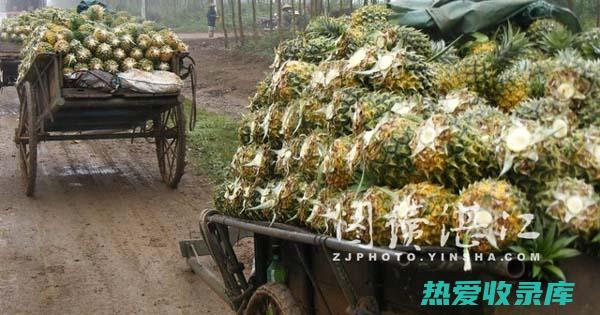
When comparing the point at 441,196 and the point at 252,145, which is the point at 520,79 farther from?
the point at 252,145

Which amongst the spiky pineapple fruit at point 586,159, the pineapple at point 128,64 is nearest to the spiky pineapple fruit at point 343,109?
the spiky pineapple fruit at point 586,159

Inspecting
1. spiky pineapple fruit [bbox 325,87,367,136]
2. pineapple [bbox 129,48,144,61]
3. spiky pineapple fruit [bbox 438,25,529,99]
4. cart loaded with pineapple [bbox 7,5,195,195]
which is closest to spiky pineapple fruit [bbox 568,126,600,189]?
spiky pineapple fruit [bbox 438,25,529,99]

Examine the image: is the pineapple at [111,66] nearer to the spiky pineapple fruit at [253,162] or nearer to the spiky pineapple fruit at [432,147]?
the spiky pineapple fruit at [253,162]

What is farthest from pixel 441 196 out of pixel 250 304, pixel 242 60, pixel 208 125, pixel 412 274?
pixel 242 60

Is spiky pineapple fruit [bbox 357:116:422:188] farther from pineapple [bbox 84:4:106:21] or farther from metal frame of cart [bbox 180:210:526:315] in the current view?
pineapple [bbox 84:4:106:21]

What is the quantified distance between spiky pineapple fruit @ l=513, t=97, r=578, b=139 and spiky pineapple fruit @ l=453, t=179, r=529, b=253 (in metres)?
0.35

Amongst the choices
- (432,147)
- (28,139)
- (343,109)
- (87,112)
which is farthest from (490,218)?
(28,139)

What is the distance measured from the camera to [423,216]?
3283 mm

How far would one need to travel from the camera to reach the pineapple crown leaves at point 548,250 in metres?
3.09

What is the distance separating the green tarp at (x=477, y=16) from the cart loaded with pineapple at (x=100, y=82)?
14.4ft

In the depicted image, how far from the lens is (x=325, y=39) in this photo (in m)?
5.18

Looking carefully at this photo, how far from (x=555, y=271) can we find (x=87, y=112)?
23.2 ft

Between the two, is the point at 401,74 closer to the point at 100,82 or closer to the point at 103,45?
the point at 100,82

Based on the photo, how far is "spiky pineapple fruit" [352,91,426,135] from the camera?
12.4 feet
